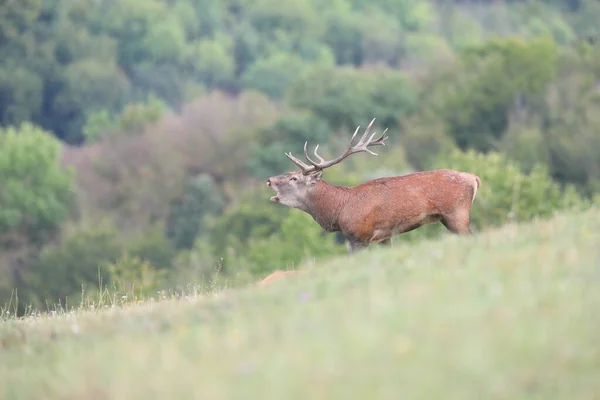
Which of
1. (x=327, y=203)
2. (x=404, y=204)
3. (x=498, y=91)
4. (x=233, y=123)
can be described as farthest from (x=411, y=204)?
(x=233, y=123)

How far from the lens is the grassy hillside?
10070 millimetres

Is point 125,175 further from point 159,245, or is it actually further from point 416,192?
point 416,192

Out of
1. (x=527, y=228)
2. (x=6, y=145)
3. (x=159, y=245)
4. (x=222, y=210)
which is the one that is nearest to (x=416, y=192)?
(x=527, y=228)

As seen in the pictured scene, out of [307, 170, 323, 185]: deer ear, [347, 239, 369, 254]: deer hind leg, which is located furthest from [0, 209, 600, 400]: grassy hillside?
[307, 170, 323, 185]: deer ear

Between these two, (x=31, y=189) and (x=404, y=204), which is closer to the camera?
(x=404, y=204)

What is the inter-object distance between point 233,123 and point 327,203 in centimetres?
9335

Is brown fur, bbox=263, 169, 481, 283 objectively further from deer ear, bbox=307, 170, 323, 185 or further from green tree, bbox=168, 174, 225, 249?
green tree, bbox=168, 174, 225, 249

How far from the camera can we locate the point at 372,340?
34.8 feet

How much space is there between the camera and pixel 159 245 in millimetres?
75812

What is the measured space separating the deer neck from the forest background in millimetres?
6211

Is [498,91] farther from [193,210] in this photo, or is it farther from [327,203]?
[327,203]

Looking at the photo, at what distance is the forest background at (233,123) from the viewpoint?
6888cm

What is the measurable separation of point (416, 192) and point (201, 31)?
544 ft

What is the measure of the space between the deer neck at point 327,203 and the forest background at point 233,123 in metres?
6.21
